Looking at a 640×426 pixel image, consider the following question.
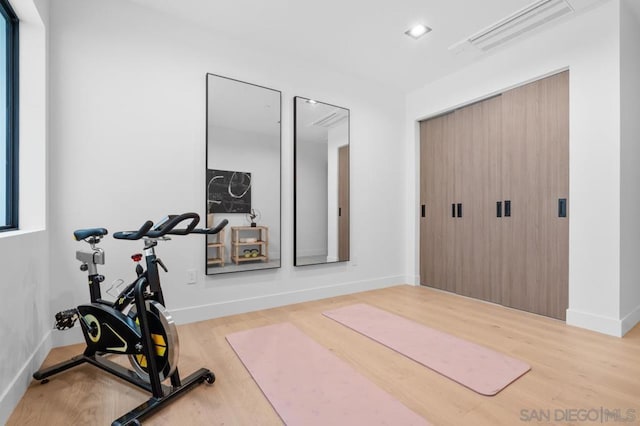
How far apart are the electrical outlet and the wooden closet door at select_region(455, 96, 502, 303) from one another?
118 inches

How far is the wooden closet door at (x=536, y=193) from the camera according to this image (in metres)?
2.81

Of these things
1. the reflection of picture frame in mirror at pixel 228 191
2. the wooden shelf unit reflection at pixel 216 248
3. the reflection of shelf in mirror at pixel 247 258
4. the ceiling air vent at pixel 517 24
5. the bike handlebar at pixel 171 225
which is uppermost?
the ceiling air vent at pixel 517 24

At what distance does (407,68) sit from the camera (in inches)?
144

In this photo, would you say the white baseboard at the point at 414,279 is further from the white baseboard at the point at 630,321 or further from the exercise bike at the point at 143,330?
the exercise bike at the point at 143,330

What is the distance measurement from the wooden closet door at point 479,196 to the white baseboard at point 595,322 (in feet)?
2.24

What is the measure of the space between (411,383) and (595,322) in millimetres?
1946

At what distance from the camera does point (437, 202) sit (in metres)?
4.00

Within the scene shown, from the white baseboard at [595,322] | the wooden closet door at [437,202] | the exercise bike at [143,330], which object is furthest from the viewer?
the wooden closet door at [437,202]

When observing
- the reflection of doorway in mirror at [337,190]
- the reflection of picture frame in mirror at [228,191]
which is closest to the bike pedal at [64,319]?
the reflection of picture frame in mirror at [228,191]

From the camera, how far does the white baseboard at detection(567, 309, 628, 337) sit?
2435mm

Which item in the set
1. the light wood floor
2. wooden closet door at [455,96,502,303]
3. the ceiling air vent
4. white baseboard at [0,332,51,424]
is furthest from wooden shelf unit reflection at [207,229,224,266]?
the ceiling air vent

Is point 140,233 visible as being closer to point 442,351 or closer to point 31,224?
point 31,224

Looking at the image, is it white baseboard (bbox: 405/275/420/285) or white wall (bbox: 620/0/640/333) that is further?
white baseboard (bbox: 405/275/420/285)

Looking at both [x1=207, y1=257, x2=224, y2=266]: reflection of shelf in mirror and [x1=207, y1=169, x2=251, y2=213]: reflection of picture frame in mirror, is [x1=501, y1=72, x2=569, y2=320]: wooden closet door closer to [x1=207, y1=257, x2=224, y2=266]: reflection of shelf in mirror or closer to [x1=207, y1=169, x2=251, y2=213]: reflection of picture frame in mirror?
[x1=207, y1=169, x2=251, y2=213]: reflection of picture frame in mirror
